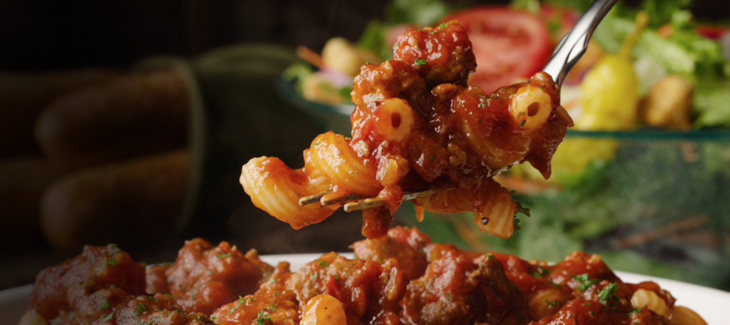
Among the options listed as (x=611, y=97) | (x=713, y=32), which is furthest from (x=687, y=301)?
(x=713, y=32)

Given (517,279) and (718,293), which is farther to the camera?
(718,293)

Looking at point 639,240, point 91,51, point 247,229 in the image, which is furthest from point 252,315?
point 91,51

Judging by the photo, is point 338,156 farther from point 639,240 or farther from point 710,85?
point 710,85

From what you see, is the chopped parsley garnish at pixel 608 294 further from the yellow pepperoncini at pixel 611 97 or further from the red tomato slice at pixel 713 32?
the red tomato slice at pixel 713 32

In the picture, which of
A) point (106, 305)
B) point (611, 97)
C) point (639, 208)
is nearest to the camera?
point (106, 305)

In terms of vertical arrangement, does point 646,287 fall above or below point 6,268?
above

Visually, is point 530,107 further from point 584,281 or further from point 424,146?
point 584,281
